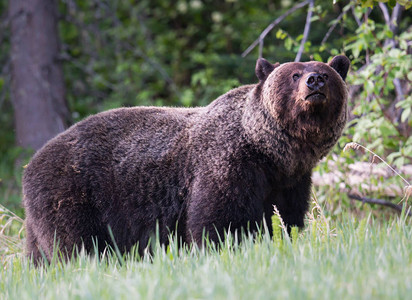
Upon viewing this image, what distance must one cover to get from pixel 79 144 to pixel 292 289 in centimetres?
304

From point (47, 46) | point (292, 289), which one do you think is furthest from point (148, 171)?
point (47, 46)

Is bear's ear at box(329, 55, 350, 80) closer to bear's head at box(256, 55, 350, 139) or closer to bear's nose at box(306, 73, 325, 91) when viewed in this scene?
bear's head at box(256, 55, 350, 139)

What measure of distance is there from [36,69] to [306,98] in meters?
7.24

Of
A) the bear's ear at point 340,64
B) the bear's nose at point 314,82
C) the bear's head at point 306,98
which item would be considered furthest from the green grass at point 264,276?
the bear's ear at point 340,64

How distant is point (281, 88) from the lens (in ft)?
15.8

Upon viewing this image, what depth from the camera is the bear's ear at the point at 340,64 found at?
5.03 metres

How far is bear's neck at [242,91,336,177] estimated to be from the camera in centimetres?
489

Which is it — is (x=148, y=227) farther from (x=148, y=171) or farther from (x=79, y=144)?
(x=79, y=144)

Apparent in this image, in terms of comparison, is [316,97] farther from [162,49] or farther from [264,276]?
[162,49]

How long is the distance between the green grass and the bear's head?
100 cm

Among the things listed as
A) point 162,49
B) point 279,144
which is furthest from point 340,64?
point 162,49

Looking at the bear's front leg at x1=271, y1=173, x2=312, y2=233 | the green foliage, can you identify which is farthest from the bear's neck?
the green foliage

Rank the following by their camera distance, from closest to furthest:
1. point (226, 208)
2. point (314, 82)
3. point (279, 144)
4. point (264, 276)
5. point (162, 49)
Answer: point (264, 276)
point (314, 82)
point (226, 208)
point (279, 144)
point (162, 49)

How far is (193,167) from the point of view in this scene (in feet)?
16.4
